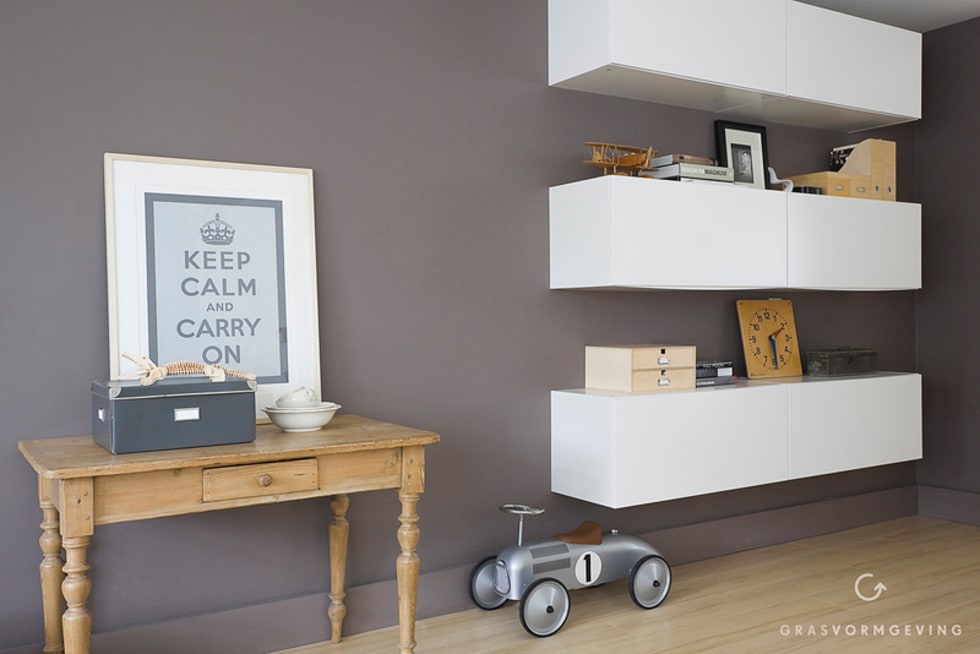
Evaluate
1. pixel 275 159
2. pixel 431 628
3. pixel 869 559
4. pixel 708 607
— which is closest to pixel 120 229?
pixel 275 159

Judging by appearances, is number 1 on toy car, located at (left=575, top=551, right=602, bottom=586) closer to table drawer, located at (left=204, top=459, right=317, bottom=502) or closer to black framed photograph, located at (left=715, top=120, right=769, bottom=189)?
table drawer, located at (left=204, top=459, right=317, bottom=502)

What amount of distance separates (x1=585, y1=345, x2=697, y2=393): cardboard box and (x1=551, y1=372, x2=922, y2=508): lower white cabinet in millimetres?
73

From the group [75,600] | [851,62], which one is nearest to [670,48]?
[851,62]

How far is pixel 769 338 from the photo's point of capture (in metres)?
4.30

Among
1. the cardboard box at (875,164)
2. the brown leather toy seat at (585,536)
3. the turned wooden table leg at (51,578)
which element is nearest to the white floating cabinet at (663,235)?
the cardboard box at (875,164)

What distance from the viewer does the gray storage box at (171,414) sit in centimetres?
225

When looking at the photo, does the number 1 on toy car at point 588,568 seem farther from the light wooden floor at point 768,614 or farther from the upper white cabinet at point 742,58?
the upper white cabinet at point 742,58

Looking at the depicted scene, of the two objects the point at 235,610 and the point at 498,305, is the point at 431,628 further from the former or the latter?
the point at 498,305

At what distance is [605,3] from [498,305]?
120 centimetres

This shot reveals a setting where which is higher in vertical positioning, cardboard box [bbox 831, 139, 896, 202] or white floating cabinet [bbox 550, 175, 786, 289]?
cardboard box [bbox 831, 139, 896, 202]

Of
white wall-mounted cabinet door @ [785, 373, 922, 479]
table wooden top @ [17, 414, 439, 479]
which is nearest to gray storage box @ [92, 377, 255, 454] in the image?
table wooden top @ [17, 414, 439, 479]

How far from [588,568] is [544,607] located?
26 cm

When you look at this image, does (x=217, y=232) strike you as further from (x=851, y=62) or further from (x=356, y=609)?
(x=851, y=62)

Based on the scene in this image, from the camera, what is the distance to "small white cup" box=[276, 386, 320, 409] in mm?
2699
